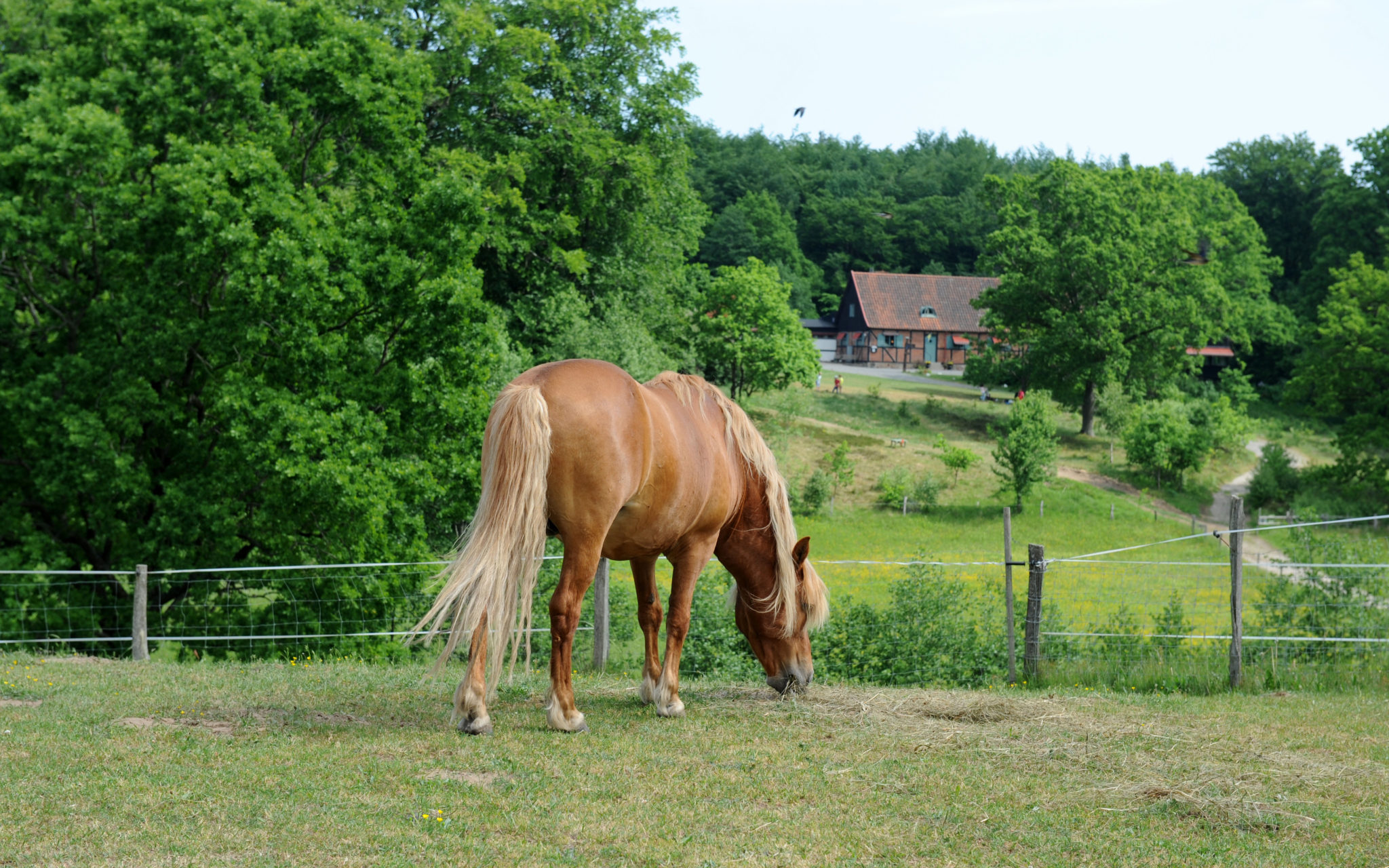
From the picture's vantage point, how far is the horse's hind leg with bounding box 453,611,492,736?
20.2 ft

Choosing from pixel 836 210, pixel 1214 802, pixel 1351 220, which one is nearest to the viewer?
pixel 1214 802

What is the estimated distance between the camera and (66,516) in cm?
1608

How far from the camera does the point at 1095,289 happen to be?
45531 millimetres

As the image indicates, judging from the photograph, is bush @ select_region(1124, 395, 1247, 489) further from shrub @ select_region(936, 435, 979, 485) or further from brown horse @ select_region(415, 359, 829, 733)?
brown horse @ select_region(415, 359, 829, 733)

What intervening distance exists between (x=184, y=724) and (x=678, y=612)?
313 cm

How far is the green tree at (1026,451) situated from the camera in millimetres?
35781

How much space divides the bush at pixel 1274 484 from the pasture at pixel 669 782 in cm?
3299

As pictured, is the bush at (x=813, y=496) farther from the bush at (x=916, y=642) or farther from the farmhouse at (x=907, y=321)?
the farmhouse at (x=907, y=321)

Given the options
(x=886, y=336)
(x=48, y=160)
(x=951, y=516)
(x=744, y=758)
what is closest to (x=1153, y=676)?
(x=744, y=758)

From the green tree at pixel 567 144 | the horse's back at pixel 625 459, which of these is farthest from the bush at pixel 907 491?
the horse's back at pixel 625 459

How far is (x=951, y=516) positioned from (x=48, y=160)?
27579 millimetres

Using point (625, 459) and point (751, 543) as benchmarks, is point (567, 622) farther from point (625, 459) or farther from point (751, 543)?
point (751, 543)

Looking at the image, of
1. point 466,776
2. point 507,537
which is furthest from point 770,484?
point 466,776

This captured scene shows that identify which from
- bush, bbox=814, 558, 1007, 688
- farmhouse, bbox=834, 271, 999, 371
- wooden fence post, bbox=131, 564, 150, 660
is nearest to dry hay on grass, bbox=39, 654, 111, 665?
wooden fence post, bbox=131, 564, 150, 660
